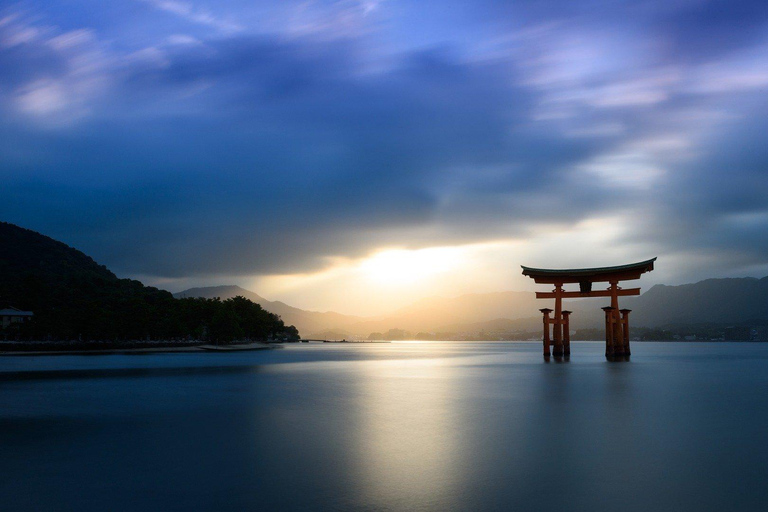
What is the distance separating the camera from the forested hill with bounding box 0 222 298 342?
93.9m

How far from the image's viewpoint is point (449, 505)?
27.4 ft

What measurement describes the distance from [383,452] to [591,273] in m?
42.9

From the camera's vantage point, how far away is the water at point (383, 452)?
8781 mm

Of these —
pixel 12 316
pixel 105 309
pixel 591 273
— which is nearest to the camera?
pixel 591 273

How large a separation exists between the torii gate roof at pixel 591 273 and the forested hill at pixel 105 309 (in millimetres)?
75455

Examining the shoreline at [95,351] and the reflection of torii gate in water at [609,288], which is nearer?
the reflection of torii gate in water at [609,288]

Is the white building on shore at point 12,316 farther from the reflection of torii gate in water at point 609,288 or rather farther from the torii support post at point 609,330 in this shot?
the torii support post at point 609,330

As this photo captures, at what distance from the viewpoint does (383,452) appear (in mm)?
12648

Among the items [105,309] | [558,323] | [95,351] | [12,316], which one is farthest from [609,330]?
[12,316]

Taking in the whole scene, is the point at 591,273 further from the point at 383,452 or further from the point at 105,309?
the point at 105,309

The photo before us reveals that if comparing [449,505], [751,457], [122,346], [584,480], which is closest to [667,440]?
[751,457]

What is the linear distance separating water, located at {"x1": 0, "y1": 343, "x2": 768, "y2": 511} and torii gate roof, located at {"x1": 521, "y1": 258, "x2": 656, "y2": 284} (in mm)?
25276

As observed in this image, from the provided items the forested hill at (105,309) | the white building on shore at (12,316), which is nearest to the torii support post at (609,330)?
the forested hill at (105,309)

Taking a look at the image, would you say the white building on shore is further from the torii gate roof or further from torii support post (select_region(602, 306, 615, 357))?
torii support post (select_region(602, 306, 615, 357))
